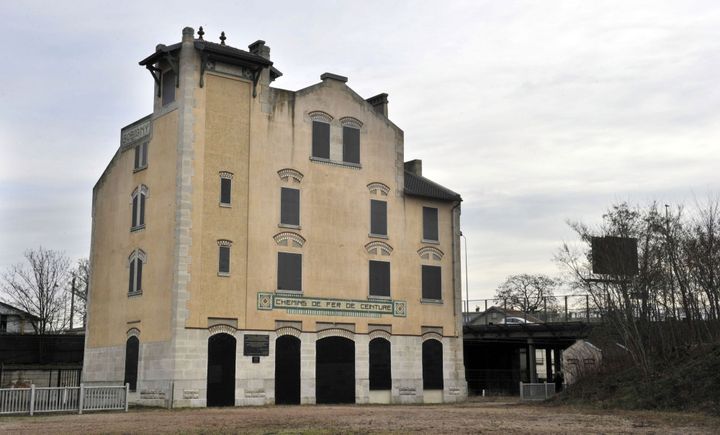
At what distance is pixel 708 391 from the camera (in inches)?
1051

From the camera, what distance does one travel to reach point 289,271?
40500mm

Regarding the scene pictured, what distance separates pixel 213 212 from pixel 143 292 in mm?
5248

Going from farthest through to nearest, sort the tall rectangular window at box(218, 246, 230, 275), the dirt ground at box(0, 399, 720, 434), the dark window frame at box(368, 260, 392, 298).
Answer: the dark window frame at box(368, 260, 392, 298)
the tall rectangular window at box(218, 246, 230, 275)
the dirt ground at box(0, 399, 720, 434)

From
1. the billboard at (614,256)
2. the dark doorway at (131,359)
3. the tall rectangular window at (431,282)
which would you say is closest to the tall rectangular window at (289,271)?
the dark doorway at (131,359)

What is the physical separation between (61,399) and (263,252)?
12.3 meters

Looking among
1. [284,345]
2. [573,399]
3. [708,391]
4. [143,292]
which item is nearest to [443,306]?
[284,345]

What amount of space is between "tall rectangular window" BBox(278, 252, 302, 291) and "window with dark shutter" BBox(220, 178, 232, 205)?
3737mm

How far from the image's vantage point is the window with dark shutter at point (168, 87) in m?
40.1

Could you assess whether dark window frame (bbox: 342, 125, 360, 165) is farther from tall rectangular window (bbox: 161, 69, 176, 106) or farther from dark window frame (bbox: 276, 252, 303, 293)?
tall rectangular window (bbox: 161, 69, 176, 106)

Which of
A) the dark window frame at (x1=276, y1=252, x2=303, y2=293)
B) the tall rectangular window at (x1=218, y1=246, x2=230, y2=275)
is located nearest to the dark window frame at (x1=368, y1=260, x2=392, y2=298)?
the dark window frame at (x1=276, y1=252, x2=303, y2=293)

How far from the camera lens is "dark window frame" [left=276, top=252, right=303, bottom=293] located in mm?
40156

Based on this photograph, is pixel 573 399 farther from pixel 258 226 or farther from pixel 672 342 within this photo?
pixel 258 226

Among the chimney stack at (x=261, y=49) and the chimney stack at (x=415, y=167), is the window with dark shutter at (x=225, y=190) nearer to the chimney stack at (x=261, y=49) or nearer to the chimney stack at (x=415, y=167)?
the chimney stack at (x=261, y=49)

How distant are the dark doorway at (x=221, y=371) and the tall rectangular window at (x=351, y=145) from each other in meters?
11.8
